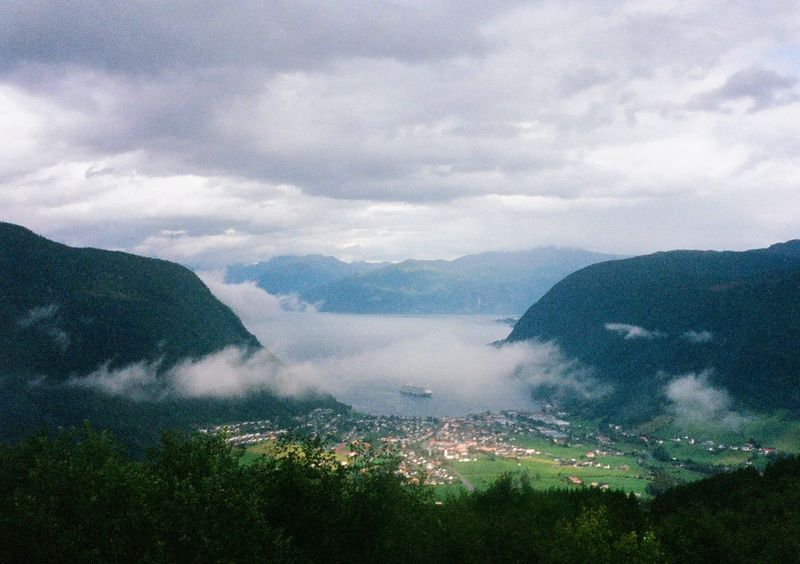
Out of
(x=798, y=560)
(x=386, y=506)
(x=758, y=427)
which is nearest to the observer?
(x=386, y=506)

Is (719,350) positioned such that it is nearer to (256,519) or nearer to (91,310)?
(91,310)

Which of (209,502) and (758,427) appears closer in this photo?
(209,502)

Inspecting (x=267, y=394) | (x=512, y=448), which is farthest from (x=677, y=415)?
(x=267, y=394)

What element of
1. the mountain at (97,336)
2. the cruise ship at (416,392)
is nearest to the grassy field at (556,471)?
the mountain at (97,336)

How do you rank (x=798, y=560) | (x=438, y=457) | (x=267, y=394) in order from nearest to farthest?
(x=798, y=560)
(x=438, y=457)
(x=267, y=394)

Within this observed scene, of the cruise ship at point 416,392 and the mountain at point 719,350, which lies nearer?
the mountain at point 719,350

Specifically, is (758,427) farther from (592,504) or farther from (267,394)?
(267,394)

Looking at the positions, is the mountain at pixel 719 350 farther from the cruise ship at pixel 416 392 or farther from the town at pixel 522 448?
the cruise ship at pixel 416 392

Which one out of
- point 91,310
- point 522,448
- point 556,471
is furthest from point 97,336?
point 556,471
